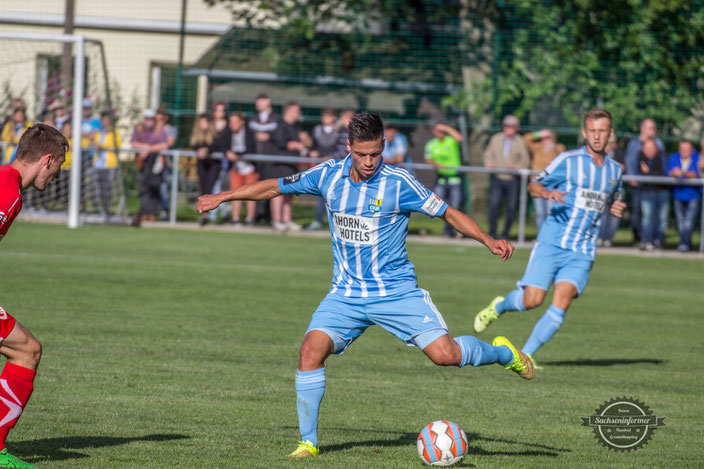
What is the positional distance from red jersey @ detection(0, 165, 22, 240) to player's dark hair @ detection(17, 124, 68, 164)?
11cm

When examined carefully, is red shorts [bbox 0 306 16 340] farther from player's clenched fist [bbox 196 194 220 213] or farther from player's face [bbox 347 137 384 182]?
player's face [bbox 347 137 384 182]

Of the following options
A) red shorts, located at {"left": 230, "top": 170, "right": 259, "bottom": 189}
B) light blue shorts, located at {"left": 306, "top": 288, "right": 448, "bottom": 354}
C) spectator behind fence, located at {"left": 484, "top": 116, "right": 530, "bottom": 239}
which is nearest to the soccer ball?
light blue shorts, located at {"left": 306, "top": 288, "right": 448, "bottom": 354}

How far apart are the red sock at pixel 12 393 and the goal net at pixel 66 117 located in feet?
45.7

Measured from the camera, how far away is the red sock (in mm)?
5027

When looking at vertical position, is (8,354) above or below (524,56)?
below

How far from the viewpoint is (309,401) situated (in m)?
5.66

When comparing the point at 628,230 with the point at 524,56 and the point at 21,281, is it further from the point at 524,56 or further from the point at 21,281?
the point at 21,281

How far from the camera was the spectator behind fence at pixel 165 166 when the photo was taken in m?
19.8

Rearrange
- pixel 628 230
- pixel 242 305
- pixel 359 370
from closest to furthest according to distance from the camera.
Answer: pixel 359 370 < pixel 242 305 < pixel 628 230

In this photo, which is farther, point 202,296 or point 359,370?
point 202,296

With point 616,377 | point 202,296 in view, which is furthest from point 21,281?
point 616,377

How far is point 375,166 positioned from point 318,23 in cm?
1866

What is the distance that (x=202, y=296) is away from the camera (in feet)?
39.3

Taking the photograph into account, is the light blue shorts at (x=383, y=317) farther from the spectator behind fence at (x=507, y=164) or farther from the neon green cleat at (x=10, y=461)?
the spectator behind fence at (x=507, y=164)
